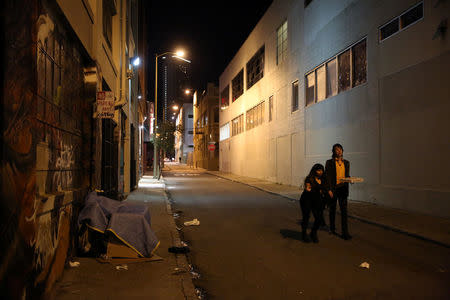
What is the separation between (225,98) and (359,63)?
1275 inches

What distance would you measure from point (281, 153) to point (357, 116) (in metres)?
9.93

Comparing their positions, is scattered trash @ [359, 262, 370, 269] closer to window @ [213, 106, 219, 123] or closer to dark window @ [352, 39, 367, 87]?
dark window @ [352, 39, 367, 87]

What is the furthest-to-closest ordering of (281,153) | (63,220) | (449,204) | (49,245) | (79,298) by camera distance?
(281,153) < (449,204) < (63,220) < (49,245) < (79,298)

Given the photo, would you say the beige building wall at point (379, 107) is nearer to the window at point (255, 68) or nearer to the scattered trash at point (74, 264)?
the window at point (255, 68)

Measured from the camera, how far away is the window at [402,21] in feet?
38.2

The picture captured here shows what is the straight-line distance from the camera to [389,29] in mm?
13062

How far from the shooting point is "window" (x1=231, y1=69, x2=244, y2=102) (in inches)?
1503

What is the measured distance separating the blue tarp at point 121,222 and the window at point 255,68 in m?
25.4

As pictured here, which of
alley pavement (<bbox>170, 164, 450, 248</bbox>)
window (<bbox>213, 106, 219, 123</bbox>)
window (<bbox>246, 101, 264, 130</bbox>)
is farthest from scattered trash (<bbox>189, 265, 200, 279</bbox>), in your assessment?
window (<bbox>213, 106, 219, 123</bbox>)

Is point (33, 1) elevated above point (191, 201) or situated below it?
above

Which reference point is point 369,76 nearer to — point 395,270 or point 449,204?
point 449,204

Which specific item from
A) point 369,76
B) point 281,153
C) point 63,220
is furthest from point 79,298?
point 281,153

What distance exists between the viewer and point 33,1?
11.1 ft

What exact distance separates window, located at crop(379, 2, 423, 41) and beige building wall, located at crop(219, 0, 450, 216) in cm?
17
